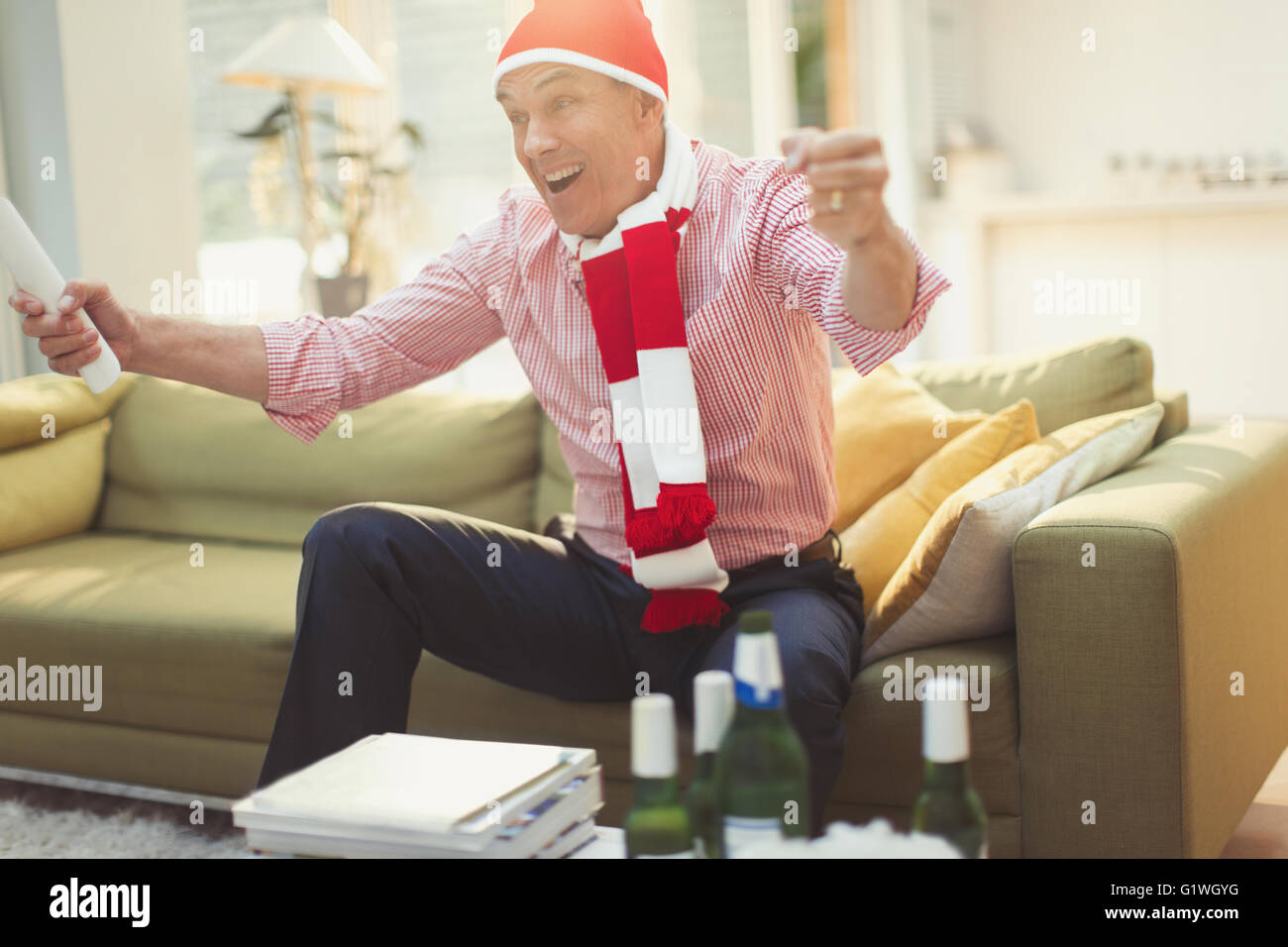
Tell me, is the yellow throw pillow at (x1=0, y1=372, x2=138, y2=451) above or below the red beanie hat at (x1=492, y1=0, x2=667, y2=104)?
below

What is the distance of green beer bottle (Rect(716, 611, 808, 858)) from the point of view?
2.62 ft

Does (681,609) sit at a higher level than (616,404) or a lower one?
lower

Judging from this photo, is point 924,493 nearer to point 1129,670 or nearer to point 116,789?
point 1129,670

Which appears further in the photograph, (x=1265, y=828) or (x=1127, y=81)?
(x=1127, y=81)

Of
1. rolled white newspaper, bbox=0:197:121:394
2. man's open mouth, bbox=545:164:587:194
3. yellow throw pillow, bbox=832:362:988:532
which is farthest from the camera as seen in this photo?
yellow throw pillow, bbox=832:362:988:532

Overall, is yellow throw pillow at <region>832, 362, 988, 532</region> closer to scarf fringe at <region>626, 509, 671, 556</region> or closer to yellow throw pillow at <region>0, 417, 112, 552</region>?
scarf fringe at <region>626, 509, 671, 556</region>

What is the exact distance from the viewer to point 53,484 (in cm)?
245

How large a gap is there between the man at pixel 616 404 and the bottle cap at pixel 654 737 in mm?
566

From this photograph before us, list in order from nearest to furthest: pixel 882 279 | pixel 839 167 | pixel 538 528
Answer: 1. pixel 839 167
2. pixel 882 279
3. pixel 538 528

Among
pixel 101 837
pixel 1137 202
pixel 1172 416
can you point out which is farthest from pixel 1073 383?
pixel 1137 202

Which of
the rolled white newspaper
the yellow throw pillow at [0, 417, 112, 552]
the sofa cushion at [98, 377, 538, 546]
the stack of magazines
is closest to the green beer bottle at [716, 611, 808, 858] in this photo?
the stack of magazines

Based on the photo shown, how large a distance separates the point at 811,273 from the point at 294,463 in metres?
1.36

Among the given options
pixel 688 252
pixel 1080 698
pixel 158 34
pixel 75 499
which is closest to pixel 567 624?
pixel 688 252
